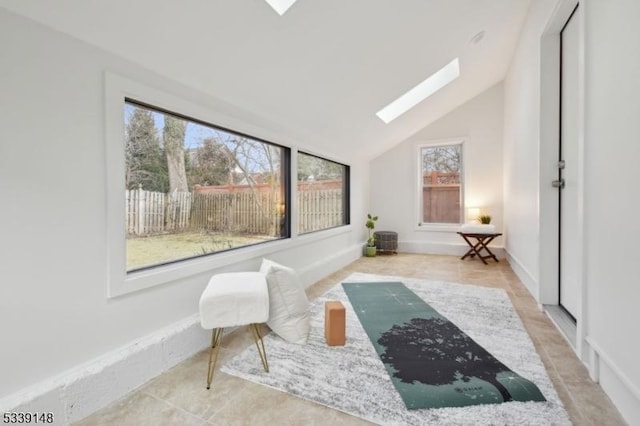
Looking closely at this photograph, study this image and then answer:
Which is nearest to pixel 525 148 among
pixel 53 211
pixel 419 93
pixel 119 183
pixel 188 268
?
pixel 419 93

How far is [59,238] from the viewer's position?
136cm

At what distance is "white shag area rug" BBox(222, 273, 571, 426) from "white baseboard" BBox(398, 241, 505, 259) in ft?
9.09

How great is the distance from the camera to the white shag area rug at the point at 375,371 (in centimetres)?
136

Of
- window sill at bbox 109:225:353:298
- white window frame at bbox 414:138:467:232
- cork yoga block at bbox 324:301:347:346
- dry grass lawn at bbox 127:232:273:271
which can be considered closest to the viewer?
window sill at bbox 109:225:353:298

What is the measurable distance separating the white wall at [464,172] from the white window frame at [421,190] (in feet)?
0.13

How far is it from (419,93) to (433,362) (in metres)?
3.88

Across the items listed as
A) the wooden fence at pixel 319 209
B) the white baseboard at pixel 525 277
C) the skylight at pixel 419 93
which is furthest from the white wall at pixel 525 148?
the wooden fence at pixel 319 209

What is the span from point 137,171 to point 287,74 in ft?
4.50

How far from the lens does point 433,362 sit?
183 centimetres

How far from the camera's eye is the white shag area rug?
53.6 inches

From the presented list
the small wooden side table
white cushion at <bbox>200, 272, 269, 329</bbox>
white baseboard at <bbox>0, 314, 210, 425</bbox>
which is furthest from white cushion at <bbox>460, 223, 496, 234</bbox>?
white baseboard at <bbox>0, 314, 210, 425</bbox>

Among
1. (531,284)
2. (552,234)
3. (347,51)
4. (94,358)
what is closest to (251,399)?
(94,358)

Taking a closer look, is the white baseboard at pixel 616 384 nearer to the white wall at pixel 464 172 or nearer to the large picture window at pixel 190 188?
the large picture window at pixel 190 188

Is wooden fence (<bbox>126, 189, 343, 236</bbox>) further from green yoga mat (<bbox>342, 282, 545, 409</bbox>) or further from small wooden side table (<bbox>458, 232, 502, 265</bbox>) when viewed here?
small wooden side table (<bbox>458, 232, 502, 265</bbox>)
